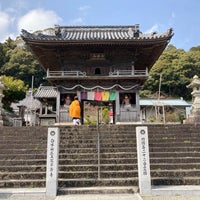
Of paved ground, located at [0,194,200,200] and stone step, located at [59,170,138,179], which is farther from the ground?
stone step, located at [59,170,138,179]

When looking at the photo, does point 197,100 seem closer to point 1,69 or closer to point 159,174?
point 159,174

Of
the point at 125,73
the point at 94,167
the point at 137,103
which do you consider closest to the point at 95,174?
the point at 94,167

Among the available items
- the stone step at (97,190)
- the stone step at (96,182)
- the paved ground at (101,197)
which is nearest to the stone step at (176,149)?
the stone step at (96,182)

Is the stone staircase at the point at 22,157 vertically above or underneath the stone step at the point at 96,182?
above

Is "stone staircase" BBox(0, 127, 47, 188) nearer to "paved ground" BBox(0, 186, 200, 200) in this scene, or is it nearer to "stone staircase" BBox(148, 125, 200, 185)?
"paved ground" BBox(0, 186, 200, 200)

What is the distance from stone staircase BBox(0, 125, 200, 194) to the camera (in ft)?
21.9

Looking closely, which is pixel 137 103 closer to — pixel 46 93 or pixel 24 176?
pixel 24 176

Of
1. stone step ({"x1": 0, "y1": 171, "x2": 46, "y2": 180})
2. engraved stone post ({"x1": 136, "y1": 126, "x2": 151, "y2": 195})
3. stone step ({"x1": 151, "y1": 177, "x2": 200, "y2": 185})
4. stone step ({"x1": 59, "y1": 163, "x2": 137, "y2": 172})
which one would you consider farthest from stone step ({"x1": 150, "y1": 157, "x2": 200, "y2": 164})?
stone step ({"x1": 0, "y1": 171, "x2": 46, "y2": 180})

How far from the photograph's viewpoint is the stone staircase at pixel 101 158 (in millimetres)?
6664

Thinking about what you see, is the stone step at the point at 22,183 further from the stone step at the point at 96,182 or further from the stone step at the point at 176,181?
the stone step at the point at 176,181

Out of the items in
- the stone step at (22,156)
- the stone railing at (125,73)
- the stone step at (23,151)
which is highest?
the stone railing at (125,73)

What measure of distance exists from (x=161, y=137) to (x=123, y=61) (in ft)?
25.0

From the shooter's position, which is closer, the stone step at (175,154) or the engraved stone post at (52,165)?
the engraved stone post at (52,165)

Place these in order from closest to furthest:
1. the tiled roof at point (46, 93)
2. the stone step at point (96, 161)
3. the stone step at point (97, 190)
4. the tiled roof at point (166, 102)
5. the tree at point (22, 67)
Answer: the stone step at point (97, 190)
the stone step at point (96, 161)
the tiled roof at point (46, 93)
the tiled roof at point (166, 102)
the tree at point (22, 67)
